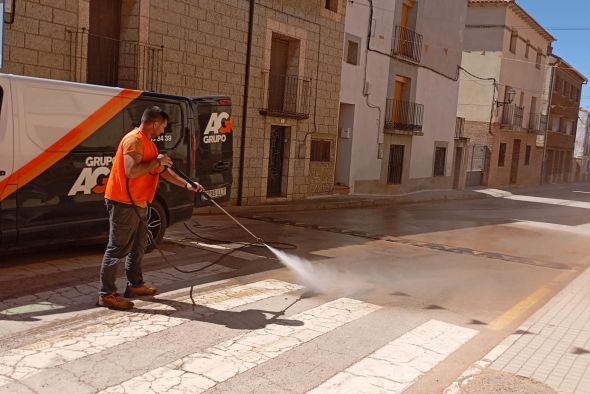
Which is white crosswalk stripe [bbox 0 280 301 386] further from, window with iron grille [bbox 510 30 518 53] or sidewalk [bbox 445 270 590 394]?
window with iron grille [bbox 510 30 518 53]

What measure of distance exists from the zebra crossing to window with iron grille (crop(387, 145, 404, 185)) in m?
17.2

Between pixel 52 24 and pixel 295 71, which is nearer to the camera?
pixel 52 24

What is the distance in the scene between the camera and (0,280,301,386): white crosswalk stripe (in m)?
4.01

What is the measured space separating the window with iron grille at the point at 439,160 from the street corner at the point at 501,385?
2289cm

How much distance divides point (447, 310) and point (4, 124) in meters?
4.99

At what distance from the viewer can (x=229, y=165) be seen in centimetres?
973

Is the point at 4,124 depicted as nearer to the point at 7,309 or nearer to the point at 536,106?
the point at 7,309

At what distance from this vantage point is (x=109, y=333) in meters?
4.71

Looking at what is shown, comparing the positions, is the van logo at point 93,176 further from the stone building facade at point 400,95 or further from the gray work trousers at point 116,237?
the stone building facade at point 400,95

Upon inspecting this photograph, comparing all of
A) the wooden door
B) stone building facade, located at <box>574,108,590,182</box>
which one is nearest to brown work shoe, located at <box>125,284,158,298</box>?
the wooden door

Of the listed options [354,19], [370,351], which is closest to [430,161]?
[354,19]

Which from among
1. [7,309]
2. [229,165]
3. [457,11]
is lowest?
[7,309]

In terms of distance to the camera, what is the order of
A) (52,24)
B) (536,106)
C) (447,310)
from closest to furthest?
1. (447,310)
2. (52,24)
3. (536,106)

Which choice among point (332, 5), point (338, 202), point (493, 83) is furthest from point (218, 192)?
point (493, 83)
